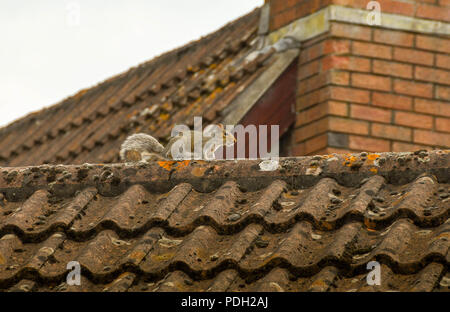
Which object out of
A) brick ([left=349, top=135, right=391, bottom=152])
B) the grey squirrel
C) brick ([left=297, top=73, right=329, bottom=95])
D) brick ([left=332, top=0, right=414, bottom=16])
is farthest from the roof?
brick ([left=332, top=0, right=414, bottom=16])

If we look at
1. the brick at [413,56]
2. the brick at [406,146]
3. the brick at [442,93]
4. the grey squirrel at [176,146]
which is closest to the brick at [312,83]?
the brick at [413,56]

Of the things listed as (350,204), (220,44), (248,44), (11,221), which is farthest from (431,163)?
(220,44)

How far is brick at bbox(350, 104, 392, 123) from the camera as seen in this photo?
866cm

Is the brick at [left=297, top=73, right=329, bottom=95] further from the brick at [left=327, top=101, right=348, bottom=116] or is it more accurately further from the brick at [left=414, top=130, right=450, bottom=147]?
the brick at [left=414, top=130, right=450, bottom=147]

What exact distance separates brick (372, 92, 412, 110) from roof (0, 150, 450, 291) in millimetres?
4492

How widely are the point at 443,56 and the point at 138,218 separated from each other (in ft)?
18.2

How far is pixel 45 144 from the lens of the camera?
11500 mm

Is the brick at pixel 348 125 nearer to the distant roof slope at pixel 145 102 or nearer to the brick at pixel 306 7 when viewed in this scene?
the distant roof slope at pixel 145 102

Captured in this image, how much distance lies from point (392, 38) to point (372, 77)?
433 millimetres

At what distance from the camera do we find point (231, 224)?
3902 millimetres

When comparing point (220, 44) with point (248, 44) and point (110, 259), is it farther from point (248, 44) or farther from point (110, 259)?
point (110, 259)

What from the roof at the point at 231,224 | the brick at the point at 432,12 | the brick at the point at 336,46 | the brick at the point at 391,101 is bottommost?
the roof at the point at 231,224

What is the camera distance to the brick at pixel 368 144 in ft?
27.9

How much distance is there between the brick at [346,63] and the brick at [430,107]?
544 millimetres
